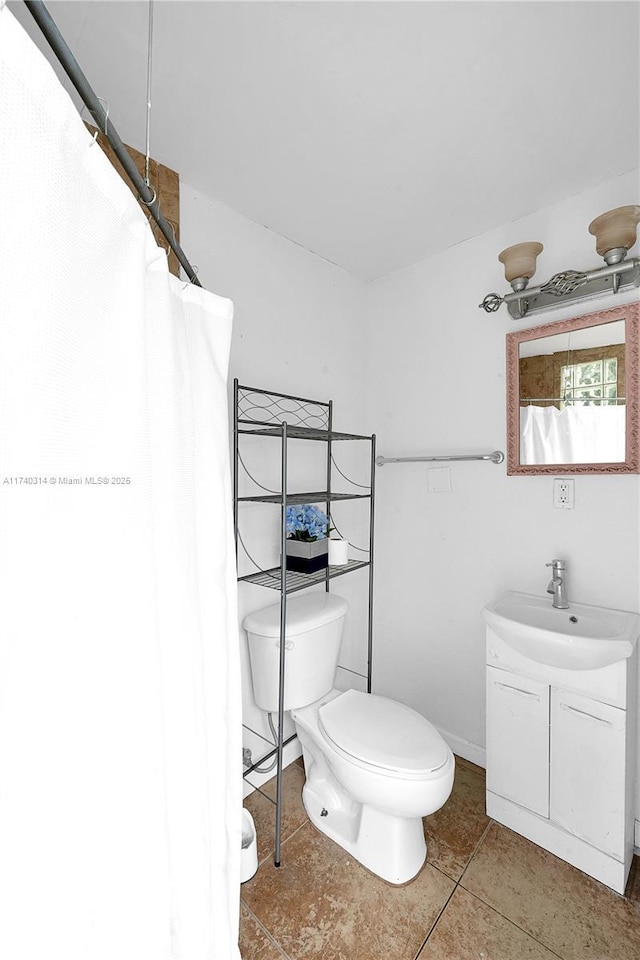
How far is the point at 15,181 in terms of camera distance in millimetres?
450

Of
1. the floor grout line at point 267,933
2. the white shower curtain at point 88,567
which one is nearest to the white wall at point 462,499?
the floor grout line at point 267,933

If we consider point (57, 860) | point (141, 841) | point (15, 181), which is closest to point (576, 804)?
point (141, 841)

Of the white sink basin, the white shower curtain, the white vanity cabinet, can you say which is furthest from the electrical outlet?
the white shower curtain

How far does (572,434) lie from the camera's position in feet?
5.45

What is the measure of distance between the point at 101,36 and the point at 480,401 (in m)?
1.69

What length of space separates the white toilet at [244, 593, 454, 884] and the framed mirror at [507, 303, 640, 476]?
1.05 m

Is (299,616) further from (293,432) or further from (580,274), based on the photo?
(580,274)

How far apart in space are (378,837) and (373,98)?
228 cm

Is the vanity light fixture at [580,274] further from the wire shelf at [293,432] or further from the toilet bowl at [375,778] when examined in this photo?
the toilet bowl at [375,778]

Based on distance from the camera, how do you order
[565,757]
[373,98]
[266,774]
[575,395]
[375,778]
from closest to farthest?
[373,98], [375,778], [565,757], [575,395], [266,774]

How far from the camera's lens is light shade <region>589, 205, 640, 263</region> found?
1.39 m

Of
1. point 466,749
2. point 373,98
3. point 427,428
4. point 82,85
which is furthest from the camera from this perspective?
point 427,428

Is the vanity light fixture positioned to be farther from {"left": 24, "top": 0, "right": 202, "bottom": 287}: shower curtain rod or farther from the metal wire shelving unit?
{"left": 24, "top": 0, "right": 202, "bottom": 287}: shower curtain rod

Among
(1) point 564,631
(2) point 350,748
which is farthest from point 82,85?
(1) point 564,631
